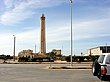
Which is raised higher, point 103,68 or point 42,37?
point 42,37

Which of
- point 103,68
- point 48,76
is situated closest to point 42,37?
point 48,76

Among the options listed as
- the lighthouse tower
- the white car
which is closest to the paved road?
the white car

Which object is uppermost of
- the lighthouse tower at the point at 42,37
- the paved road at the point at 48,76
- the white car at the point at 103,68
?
the lighthouse tower at the point at 42,37

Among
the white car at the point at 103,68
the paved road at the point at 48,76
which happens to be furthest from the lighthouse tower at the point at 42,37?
the white car at the point at 103,68

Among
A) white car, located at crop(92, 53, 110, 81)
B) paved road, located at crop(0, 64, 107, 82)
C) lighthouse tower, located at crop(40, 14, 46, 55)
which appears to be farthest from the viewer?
lighthouse tower, located at crop(40, 14, 46, 55)

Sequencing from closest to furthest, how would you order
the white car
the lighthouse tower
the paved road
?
the white car
the paved road
the lighthouse tower

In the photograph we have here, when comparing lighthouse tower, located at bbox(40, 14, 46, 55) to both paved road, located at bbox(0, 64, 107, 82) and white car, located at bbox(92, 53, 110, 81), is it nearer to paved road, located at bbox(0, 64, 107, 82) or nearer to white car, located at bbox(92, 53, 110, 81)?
paved road, located at bbox(0, 64, 107, 82)

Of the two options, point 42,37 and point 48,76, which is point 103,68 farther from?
point 42,37

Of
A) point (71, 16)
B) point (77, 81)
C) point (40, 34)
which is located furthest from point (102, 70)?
point (40, 34)

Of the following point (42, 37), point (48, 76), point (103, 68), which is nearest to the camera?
point (103, 68)

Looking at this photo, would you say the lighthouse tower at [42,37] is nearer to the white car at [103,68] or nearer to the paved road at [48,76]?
the paved road at [48,76]

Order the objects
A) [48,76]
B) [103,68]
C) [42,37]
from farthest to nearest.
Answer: [42,37] < [48,76] < [103,68]

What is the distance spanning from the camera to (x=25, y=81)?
20.2 meters

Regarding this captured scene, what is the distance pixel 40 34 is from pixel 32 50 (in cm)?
4884
